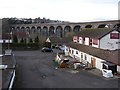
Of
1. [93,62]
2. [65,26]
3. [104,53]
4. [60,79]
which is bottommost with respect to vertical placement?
[60,79]

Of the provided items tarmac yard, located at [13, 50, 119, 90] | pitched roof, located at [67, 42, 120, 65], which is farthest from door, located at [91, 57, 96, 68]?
tarmac yard, located at [13, 50, 119, 90]

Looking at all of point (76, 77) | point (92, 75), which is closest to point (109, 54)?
point (92, 75)

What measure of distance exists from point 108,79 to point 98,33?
40.1 ft

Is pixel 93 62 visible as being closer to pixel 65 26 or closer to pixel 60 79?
pixel 60 79

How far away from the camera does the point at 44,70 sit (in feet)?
105

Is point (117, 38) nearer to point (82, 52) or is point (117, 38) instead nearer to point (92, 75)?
point (82, 52)

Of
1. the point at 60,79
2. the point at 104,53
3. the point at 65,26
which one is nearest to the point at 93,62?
the point at 104,53

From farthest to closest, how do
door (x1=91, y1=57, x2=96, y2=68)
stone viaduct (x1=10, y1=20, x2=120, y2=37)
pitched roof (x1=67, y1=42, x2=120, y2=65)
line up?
stone viaduct (x1=10, y1=20, x2=120, y2=37) < door (x1=91, y1=57, x2=96, y2=68) < pitched roof (x1=67, y1=42, x2=120, y2=65)

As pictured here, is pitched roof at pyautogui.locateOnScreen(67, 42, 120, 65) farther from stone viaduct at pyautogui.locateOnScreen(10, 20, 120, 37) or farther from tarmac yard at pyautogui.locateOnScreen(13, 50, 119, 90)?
stone viaduct at pyautogui.locateOnScreen(10, 20, 120, 37)

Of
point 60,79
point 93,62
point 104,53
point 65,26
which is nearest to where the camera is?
point 60,79

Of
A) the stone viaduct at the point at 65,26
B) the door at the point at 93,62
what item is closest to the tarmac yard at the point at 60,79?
the door at the point at 93,62

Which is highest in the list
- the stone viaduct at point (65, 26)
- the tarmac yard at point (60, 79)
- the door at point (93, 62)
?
the stone viaduct at point (65, 26)

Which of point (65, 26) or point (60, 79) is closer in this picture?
point (60, 79)

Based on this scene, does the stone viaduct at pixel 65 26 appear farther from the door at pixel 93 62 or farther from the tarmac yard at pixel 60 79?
the tarmac yard at pixel 60 79
